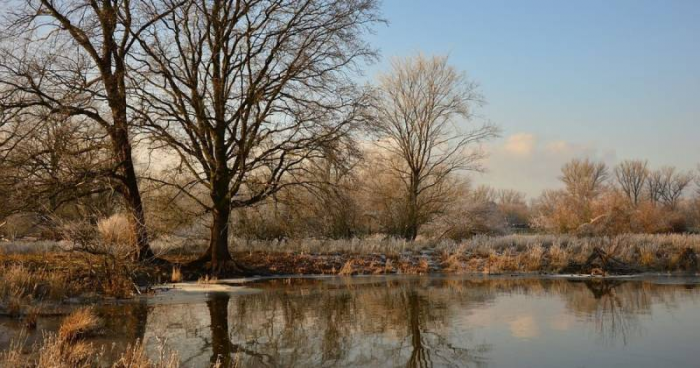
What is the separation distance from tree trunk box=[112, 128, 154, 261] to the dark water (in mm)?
2637

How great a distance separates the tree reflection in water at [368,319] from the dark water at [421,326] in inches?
0.9

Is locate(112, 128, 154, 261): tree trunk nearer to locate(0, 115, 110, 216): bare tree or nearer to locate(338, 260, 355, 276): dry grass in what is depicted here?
locate(0, 115, 110, 216): bare tree

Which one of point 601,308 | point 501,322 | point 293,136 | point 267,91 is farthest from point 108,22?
point 601,308

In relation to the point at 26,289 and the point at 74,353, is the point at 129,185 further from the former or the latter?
the point at 74,353

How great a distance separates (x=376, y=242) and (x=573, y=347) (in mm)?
17168

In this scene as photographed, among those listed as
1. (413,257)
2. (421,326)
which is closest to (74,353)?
(421,326)

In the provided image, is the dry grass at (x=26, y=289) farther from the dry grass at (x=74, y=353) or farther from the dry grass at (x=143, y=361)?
the dry grass at (x=143, y=361)

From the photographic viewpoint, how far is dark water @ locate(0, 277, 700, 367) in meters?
9.29

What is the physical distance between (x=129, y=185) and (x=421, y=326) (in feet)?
37.3

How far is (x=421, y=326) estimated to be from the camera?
38.8 ft

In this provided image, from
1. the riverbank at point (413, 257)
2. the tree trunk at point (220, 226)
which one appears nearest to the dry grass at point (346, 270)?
the riverbank at point (413, 257)

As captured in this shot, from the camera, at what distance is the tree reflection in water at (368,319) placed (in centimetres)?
945

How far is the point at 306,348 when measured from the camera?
9.97m

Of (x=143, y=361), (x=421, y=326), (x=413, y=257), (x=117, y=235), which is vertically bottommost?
(x=421, y=326)
